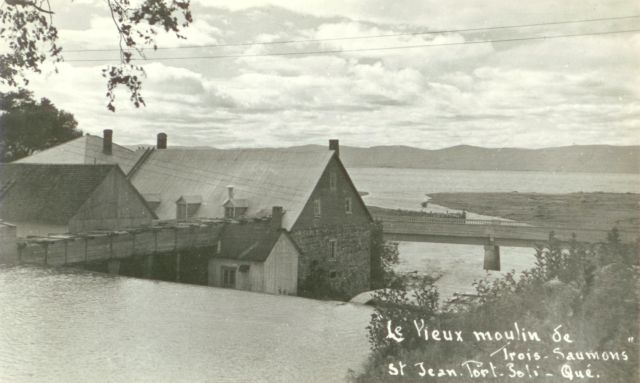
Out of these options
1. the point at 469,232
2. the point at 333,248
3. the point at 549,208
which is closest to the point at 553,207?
the point at 549,208

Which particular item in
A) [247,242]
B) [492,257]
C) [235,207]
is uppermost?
[235,207]

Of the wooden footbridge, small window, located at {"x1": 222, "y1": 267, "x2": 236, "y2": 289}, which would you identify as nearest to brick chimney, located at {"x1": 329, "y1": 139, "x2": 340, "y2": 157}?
small window, located at {"x1": 222, "y1": 267, "x2": 236, "y2": 289}

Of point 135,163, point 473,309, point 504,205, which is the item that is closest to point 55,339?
point 473,309

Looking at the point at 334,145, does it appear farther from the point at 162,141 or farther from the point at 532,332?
the point at 532,332

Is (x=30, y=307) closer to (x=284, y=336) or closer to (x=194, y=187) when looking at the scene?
(x=284, y=336)

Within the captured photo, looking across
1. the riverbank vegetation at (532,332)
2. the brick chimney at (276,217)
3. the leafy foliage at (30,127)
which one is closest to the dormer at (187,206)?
the brick chimney at (276,217)
